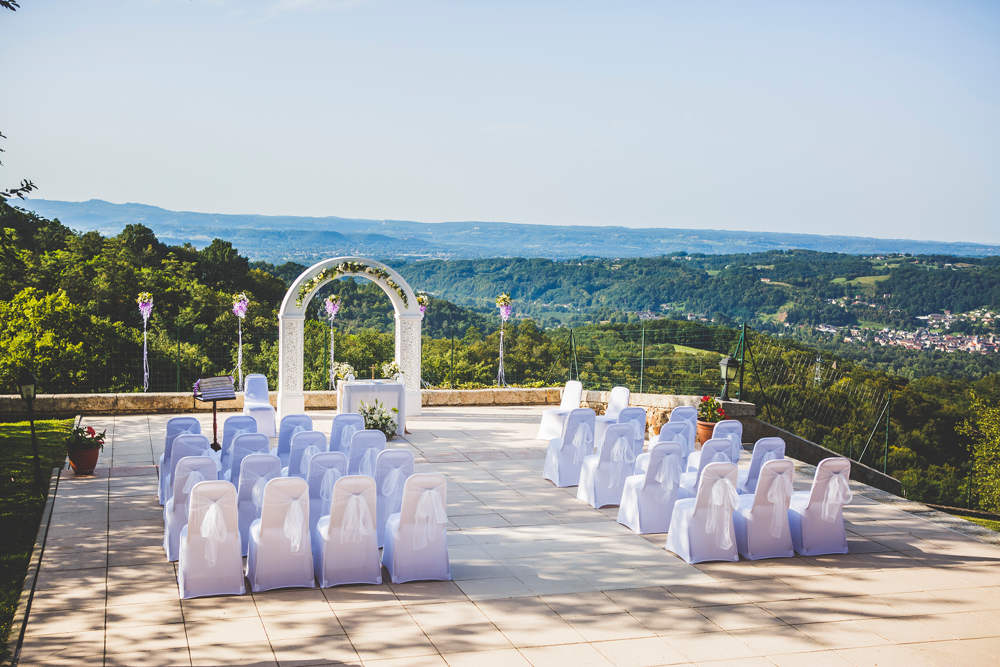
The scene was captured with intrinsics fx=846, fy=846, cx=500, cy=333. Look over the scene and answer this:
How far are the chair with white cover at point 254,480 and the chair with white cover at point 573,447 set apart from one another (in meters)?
3.99

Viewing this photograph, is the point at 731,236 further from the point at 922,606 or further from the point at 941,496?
the point at 922,606

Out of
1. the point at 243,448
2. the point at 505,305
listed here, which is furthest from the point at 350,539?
the point at 505,305

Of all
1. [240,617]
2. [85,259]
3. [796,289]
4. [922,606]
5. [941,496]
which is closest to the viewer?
[240,617]

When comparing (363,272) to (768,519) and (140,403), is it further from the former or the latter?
(768,519)

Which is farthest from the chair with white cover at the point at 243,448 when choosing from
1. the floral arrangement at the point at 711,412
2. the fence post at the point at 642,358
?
the fence post at the point at 642,358

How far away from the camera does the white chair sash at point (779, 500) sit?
25.5 ft

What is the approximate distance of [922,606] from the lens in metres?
6.86

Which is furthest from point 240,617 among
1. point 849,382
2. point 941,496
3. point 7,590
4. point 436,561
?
point 941,496

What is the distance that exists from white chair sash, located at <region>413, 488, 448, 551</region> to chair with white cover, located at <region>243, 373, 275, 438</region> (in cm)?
614

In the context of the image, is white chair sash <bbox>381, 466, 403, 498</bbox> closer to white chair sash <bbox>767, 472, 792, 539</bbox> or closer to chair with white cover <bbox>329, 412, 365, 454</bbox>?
chair with white cover <bbox>329, 412, 365, 454</bbox>

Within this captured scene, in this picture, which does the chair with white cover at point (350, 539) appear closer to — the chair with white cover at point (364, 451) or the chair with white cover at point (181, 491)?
the chair with white cover at point (181, 491)

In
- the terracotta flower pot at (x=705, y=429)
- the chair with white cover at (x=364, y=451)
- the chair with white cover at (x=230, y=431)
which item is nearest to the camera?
the chair with white cover at (x=364, y=451)

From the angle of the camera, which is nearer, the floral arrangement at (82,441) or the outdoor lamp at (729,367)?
the floral arrangement at (82,441)

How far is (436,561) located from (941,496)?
17193 millimetres
